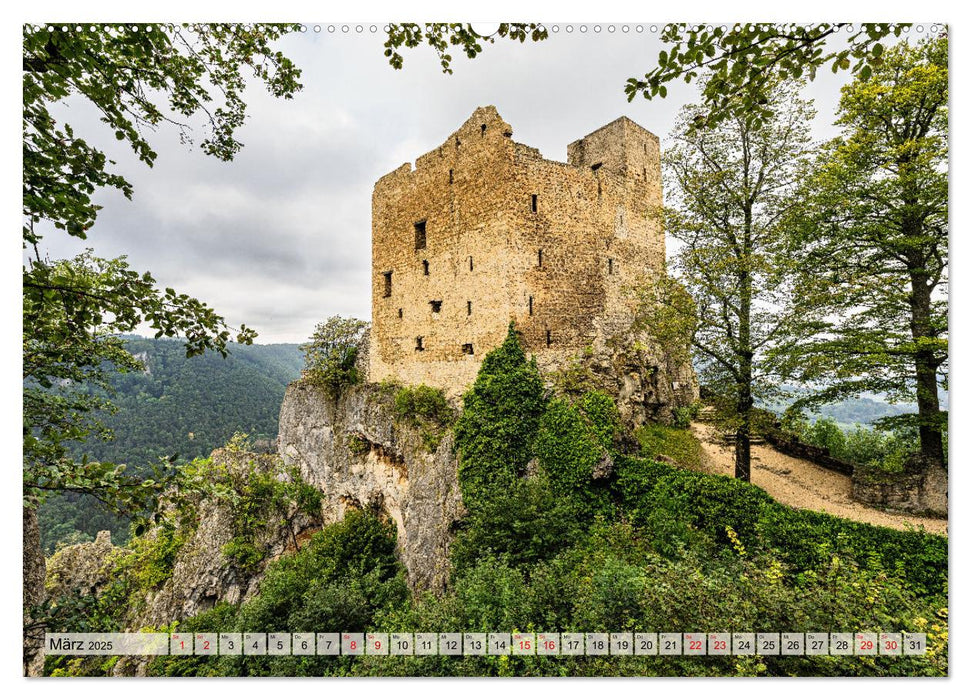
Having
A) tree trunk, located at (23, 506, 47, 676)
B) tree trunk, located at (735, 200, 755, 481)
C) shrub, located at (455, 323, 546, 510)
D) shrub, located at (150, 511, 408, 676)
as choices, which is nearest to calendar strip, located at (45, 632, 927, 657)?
tree trunk, located at (23, 506, 47, 676)

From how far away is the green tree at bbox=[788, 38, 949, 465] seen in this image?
21.7 ft

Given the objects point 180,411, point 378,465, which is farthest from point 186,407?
point 378,465


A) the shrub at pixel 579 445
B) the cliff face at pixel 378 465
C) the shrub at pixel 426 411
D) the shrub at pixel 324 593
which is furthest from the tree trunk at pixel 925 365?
the shrub at pixel 324 593

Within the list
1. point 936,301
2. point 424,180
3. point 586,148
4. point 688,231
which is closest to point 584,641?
point 936,301

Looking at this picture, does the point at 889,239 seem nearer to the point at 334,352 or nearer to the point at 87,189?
the point at 87,189

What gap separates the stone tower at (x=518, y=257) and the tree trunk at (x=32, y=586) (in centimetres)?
784

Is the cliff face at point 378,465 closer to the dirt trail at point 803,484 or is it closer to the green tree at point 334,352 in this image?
the green tree at point 334,352

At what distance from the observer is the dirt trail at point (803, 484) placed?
776cm

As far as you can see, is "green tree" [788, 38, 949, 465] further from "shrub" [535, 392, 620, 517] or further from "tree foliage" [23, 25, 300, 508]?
"tree foliage" [23, 25, 300, 508]

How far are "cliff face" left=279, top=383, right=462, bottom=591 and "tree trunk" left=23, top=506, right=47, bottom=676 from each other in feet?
22.0

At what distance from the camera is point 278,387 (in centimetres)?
4784

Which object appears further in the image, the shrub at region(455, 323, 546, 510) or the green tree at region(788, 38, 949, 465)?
the shrub at region(455, 323, 546, 510)

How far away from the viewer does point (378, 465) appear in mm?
12859

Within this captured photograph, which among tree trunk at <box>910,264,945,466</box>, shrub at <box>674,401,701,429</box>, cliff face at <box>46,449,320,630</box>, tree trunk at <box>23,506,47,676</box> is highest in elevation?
tree trunk at <box>910,264,945,466</box>
